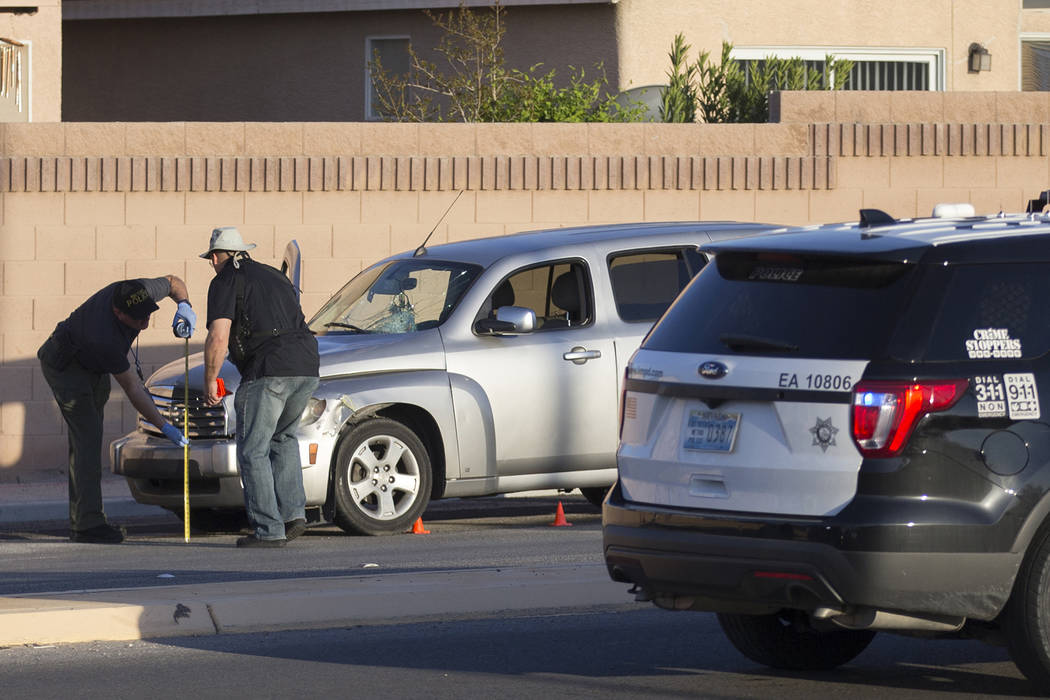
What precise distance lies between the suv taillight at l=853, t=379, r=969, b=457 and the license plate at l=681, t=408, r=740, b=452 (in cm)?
50

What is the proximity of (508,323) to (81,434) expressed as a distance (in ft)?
9.90

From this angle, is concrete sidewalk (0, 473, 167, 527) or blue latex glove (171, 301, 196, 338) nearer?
blue latex glove (171, 301, 196, 338)

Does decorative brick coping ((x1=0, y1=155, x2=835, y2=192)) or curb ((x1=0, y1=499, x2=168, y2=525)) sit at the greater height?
decorative brick coping ((x1=0, y1=155, x2=835, y2=192))

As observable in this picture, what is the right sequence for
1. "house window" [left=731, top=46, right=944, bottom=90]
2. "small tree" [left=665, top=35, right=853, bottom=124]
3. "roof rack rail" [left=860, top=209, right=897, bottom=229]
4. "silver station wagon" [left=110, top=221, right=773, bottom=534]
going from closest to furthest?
"roof rack rail" [left=860, top=209, right=897, bottom=229]
"silver station wagon" [left=110, top=221, right=773, bottom=534]
"small tree" [left=665, top=35, right=853, bottom=124]
"house window" [left=731, top=46, right=944, bottom=90]

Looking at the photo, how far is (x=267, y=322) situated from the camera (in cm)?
1071

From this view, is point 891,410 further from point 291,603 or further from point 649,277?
point 649,277

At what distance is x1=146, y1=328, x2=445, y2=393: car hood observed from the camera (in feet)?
37.0

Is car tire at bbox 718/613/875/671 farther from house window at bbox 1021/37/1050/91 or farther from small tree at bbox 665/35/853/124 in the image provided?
house window at bbox 1021/37/1050/91

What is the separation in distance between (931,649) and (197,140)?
9998 mm

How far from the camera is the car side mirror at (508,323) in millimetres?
11297


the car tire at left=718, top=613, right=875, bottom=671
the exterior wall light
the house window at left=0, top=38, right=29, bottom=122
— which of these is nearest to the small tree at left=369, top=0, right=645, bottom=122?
the house window at left=0, top=38, right=29, bottom=122

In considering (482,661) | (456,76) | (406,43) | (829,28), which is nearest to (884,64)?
(829,28)

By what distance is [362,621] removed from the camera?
829 cm

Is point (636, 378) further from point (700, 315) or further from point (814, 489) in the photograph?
point (814, 489)
